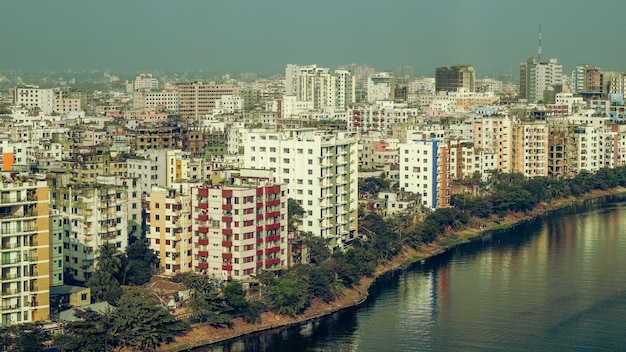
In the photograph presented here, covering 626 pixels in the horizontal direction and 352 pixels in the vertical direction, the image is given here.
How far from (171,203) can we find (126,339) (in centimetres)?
268

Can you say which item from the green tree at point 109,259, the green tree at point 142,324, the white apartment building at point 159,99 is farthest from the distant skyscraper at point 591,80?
the green tree at point 142,324

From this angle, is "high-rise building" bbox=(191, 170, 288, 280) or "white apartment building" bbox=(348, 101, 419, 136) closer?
"high-rise building" bbox=(191, 170, 288, 280)

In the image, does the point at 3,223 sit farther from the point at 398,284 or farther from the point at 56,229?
the point at 398,284

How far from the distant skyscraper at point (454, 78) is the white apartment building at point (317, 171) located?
2618 centimetres

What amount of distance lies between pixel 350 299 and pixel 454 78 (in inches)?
1144

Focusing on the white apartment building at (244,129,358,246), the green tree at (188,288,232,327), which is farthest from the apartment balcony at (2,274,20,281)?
the white apartment building at (244,129,358,246)

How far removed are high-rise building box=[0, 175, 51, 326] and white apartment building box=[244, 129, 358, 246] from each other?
13.7 feet

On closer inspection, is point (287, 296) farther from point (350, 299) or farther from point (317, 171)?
point (317, 171)

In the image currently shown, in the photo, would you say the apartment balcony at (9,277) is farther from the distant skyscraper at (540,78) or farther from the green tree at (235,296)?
the distant skyscraper at (540,78)

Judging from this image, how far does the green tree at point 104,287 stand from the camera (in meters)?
11.5

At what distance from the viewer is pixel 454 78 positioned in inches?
1622

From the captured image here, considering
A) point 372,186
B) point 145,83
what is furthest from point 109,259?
point 145,83

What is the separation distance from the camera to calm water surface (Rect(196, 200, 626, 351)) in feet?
36.7

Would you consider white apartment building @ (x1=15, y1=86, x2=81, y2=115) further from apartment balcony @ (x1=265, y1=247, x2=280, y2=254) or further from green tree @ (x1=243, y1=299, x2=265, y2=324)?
green tree @ (x1=243, y1=299, x2=265, y2=324)
